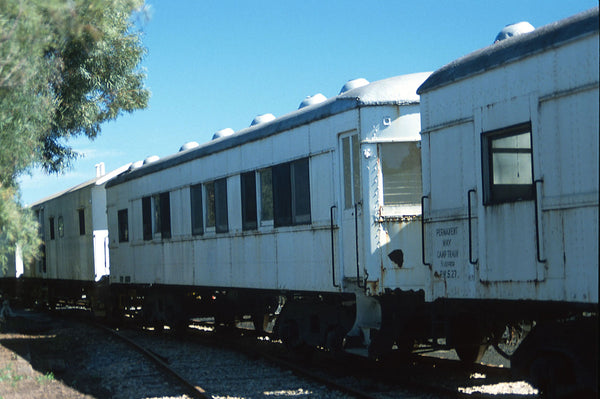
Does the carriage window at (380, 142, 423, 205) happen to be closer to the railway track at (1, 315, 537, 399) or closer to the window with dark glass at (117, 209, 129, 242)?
the railway track at (1, 315, 537, 399)

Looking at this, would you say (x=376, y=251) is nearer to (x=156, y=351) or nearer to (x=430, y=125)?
(x=430, y=125)

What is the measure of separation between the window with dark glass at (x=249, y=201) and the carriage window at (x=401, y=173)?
10.3ft

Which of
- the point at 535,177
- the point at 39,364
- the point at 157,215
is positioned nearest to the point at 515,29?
the point at 535,177

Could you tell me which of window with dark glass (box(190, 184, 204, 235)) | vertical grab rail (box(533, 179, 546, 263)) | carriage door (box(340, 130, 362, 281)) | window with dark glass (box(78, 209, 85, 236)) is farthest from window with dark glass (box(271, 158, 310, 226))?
window with dark glass (box(78, 209, 85, 236))

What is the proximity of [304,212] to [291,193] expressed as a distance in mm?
417

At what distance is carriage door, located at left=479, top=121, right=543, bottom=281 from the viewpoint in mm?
6758

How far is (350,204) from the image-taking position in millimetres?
9766

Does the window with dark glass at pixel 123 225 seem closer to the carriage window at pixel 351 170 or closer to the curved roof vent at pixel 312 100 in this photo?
the curved roof vent at pixel 312 100

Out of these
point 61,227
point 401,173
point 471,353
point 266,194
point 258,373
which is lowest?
point 258,373

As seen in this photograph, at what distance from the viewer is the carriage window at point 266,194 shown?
457 inches

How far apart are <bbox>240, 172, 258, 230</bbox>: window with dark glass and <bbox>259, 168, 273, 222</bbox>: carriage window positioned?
245 millimetres

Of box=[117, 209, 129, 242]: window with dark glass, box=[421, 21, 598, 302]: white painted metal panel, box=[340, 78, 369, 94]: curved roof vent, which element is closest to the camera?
box=[421, 21, 598, 302]: white painted metal panel

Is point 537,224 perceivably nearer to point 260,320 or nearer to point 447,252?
point 447,252

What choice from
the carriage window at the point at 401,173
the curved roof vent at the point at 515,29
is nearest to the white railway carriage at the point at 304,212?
the carriage window at the point at 401,173
